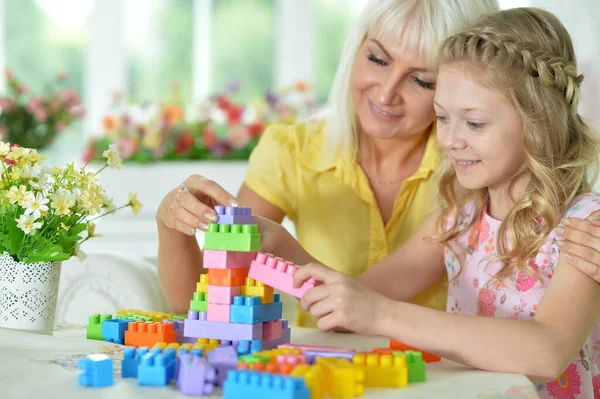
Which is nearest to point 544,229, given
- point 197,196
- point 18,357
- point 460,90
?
point 460,90

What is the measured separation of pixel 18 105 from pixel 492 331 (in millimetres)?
3562

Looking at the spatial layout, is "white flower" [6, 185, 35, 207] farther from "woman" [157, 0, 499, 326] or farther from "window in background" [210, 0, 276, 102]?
"window in background" [210, 0, 276, 102]

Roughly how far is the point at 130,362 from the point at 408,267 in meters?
0.92

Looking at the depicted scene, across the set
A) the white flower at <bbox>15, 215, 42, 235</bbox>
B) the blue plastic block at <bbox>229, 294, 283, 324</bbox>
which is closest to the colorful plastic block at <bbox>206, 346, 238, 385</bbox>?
the blue plastic block at <bbox>229, 294, 283, 324</bbox>

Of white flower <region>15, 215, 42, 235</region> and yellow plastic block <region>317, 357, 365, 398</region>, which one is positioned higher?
white flower <region>15, 215, 42, 235</region>

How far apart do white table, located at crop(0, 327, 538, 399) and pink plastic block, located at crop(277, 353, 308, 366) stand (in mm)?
Answer: 97

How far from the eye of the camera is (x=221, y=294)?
51.0 inches

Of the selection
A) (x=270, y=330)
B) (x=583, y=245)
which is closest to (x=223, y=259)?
(x=270, y=330)

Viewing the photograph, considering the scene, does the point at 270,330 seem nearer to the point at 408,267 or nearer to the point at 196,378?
the point at 196,378

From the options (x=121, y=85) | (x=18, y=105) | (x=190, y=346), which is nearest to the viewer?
(x=190, y=346)

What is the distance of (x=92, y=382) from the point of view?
1107 millimetres

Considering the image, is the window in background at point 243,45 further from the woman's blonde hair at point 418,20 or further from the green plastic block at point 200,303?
the green plastic block at point 200,303

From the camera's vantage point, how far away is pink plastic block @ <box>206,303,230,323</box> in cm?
129

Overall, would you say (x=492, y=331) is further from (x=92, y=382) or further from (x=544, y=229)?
(x=92, y=382)
